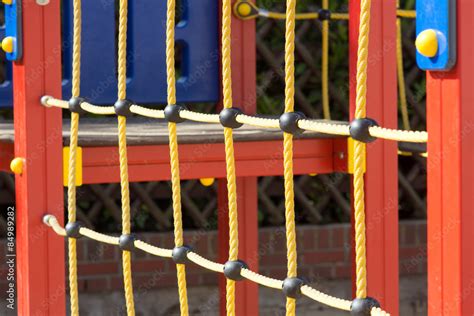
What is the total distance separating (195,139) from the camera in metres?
2.40

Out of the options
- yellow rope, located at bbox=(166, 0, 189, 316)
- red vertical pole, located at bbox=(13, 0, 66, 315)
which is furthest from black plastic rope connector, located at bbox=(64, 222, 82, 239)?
yellow rope, located at bbox=(166, 0, 189, 316)

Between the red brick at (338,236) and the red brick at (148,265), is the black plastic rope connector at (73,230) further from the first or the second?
the red brick at (338,236)

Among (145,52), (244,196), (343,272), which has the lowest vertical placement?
(343,272)

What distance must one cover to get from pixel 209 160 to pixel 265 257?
172 cm

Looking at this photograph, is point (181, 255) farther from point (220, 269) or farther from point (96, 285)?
point (96, 285)

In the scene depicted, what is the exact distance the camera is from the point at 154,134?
241cm

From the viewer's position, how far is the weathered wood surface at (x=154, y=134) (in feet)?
7.63

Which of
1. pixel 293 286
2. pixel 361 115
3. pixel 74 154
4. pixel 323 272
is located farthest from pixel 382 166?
pixel 323 272

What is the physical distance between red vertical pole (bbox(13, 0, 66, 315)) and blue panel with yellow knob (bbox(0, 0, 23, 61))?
0.06 feet

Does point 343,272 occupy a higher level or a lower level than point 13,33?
lower

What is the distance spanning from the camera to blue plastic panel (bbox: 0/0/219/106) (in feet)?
9.37

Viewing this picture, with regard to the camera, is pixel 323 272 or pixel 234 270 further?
pixel 323 272

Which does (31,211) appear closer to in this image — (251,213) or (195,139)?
(195,139)

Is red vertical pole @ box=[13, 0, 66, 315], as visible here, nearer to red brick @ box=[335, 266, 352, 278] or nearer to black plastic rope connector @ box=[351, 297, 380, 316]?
black plastic rope connector @ box=[351, 297, 380, 316]
